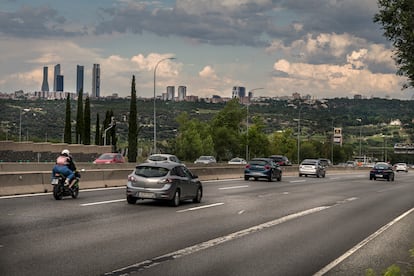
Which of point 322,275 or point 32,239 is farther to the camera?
point 32,239

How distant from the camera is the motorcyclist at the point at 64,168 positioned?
71.8ft

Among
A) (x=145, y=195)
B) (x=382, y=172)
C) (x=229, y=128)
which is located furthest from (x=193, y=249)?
(x=229, y=128)

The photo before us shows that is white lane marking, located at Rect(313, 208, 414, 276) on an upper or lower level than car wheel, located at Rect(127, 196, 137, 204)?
lower

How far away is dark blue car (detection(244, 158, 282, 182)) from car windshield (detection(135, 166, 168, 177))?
2388cm

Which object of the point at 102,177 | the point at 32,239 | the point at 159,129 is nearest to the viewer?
the point at 32,239

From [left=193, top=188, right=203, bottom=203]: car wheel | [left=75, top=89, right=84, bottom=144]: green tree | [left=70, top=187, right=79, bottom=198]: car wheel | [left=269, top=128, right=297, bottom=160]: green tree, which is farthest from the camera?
[left=269, top=128, right=297, bottom=160]: green tree

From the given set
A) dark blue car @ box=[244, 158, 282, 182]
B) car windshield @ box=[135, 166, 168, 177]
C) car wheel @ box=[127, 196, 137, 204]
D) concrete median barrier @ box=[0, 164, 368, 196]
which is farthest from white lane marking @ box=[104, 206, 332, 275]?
dark blue car @ box=[244, 158, 282, 182]

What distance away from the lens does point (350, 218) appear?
20.1m

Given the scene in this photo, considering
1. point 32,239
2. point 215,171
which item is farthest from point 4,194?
point 215,171

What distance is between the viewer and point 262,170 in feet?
148

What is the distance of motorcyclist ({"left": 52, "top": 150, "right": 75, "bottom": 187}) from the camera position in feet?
71.8

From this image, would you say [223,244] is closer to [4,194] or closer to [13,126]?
[4,194]

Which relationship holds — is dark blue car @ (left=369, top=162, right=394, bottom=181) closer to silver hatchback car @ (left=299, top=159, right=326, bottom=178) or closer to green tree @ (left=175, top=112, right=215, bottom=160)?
silver hatchback car @ (left=299, top=159, right=326, bottom=178)

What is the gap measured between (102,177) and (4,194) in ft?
25.7
